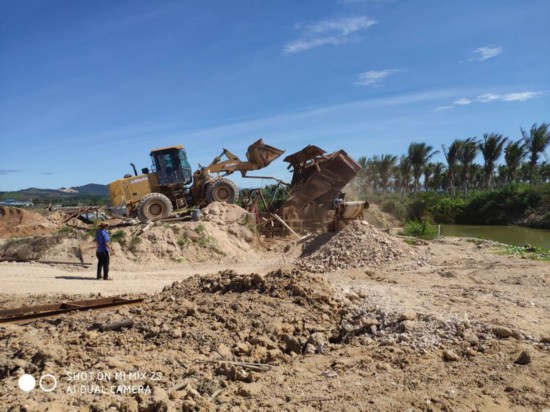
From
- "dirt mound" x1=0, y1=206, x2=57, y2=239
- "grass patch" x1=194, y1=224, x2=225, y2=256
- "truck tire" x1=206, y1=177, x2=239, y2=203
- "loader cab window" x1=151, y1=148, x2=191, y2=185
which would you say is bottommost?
"grass patch" x1=194, y1=224, x2=225, y2=256

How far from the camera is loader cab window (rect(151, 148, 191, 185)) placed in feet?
54.3

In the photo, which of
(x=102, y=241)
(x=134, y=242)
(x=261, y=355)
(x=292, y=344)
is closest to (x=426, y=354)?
(x=292, y=344)

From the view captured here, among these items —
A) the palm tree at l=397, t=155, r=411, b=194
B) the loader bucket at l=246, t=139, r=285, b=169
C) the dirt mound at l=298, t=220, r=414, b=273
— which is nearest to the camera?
the dirt mound at l=298, t=220, r=414, b=273

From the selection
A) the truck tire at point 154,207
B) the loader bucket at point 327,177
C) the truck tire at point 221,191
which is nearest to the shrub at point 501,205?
the loader bucket at point 327,177

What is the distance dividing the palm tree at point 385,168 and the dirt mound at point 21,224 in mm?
42863

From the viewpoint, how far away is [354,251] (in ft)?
41.3

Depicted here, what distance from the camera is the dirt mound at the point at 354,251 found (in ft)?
39.9

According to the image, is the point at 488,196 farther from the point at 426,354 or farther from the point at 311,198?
the point at 426,354

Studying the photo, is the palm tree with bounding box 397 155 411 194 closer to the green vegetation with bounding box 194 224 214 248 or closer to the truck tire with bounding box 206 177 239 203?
the truck tire with bounding box 206 177 239 203

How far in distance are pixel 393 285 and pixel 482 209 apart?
31848 mm

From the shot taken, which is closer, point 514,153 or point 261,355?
point 261,355

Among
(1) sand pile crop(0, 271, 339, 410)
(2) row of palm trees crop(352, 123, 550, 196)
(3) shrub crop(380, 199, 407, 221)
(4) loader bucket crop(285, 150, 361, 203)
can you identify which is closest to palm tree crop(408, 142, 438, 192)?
(2) row of palm trees crop(352, 123, 550, 196)

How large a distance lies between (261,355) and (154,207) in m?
11.3

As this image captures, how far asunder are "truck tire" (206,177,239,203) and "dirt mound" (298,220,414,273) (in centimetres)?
496
